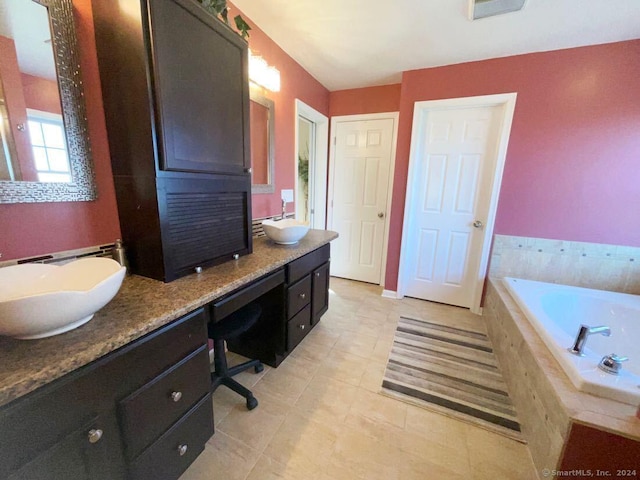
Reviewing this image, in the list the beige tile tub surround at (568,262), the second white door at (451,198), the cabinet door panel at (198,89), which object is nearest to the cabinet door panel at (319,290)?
the cabinet door panel at (198,89)

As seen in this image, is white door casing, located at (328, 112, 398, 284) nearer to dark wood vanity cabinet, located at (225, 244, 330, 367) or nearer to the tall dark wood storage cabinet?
dark wood vanity cabinet, located at (225, 244, 330, 367)

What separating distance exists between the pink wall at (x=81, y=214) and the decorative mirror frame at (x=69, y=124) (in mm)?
24

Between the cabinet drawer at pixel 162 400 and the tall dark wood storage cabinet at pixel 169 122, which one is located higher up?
the tall dark wood storage cabinet at pixel 169 122

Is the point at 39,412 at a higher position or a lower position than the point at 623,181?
lower

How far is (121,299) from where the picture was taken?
0.95 m

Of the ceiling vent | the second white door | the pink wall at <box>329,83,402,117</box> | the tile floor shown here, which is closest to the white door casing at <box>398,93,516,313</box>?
the second white door

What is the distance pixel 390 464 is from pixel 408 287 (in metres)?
1.93

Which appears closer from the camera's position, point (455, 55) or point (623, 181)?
point (623, 181)

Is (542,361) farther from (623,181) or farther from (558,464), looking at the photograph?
(623,181)

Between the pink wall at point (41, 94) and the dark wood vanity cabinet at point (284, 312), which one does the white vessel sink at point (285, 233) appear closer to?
the dark wood vanity cabinet at point (284, 312)

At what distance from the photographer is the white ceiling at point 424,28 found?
1.59m

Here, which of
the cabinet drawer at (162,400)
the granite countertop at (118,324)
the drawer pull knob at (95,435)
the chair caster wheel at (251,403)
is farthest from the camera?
the chair caster wheel at (251,403)

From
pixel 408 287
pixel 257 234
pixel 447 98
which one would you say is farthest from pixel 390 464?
pixel 447 98

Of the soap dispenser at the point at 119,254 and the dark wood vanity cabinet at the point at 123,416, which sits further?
the soap dispenser at the point at 119,254
